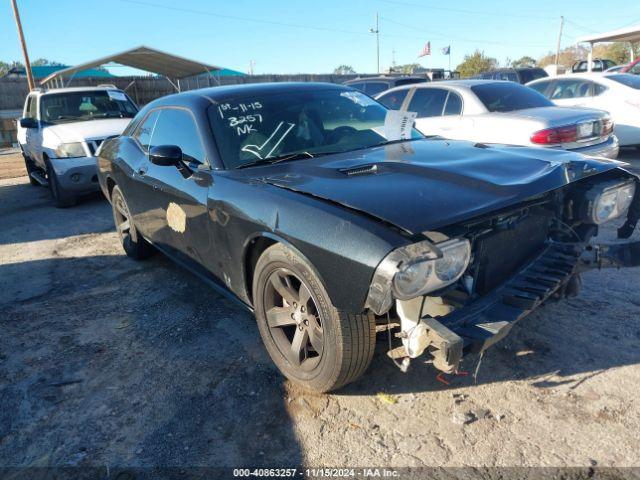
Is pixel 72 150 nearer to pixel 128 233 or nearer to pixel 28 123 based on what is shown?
pixel 28 123

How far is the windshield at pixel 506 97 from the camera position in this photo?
643 centimetres

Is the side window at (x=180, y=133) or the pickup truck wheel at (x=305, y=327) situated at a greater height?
the side window at (x=180, y=133)

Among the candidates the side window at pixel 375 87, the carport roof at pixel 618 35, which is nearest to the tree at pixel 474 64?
the carport roof at pixel 618 35

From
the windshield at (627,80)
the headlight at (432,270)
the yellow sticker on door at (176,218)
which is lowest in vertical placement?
the yellow sticker on door at (176,218)

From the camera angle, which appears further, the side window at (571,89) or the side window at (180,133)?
the side window at (571,89)

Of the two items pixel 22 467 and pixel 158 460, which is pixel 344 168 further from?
pixel 22 467

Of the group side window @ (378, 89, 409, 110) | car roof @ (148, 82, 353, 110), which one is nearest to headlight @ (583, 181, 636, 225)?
car roof @ (148, 82, 353, 110)

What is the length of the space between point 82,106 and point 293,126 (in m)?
6.87

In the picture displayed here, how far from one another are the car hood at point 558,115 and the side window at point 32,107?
26.3ft

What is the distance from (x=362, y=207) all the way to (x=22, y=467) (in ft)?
6.57

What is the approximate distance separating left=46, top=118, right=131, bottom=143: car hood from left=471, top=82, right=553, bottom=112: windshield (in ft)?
18.6

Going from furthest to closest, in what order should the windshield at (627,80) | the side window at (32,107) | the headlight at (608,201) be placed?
the side window at (32,107) < the windshield at (627,80) < the headlight at (608,201)

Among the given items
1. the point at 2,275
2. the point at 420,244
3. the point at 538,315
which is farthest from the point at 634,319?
the point at 2,275

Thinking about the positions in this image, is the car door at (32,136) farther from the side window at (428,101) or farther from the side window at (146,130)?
the side window at (428,101)
